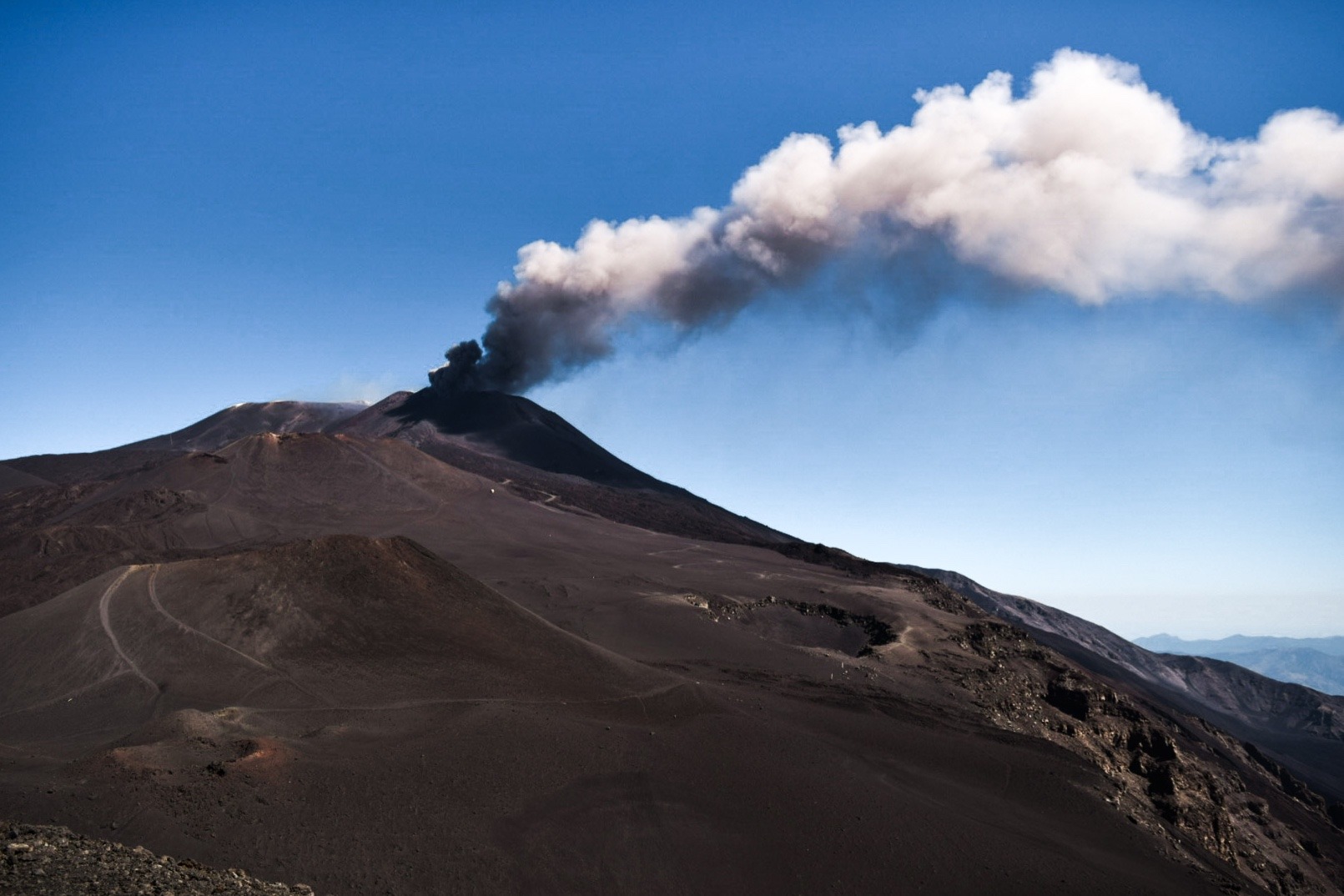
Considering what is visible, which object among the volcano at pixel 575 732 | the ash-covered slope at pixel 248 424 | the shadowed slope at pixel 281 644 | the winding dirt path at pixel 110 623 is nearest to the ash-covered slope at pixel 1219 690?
the volcano at pixel 575 732

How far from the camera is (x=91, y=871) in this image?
42.8ft

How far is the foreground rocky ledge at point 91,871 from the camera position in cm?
1231

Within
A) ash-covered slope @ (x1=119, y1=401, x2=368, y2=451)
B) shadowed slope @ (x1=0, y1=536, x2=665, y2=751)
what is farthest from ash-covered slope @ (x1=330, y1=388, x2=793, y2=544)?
shadowed slope @ (x1=0, y1=536, x2=665, y2=751)

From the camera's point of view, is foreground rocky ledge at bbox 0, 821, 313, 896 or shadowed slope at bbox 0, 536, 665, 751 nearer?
foreground rocky ledge at bbox 0, 821, 313, 896

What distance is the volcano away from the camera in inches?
816

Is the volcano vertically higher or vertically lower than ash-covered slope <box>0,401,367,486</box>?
lower

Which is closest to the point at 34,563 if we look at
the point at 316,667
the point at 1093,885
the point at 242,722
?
the point at 316,667

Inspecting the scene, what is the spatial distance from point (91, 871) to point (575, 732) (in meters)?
15.8

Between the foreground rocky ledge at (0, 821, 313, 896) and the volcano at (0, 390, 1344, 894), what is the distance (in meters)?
3.50

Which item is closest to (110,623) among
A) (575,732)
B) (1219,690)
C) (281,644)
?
(281,644)

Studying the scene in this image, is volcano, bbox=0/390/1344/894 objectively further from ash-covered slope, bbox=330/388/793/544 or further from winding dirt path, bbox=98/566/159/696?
ash-covered slope, bbox=330/388/793/544

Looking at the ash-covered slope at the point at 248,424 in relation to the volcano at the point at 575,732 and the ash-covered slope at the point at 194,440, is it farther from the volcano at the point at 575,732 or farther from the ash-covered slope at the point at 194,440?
the volcano at the point at 575,732

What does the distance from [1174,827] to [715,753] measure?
57.2 feet

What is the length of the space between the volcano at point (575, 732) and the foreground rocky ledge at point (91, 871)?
350cm
